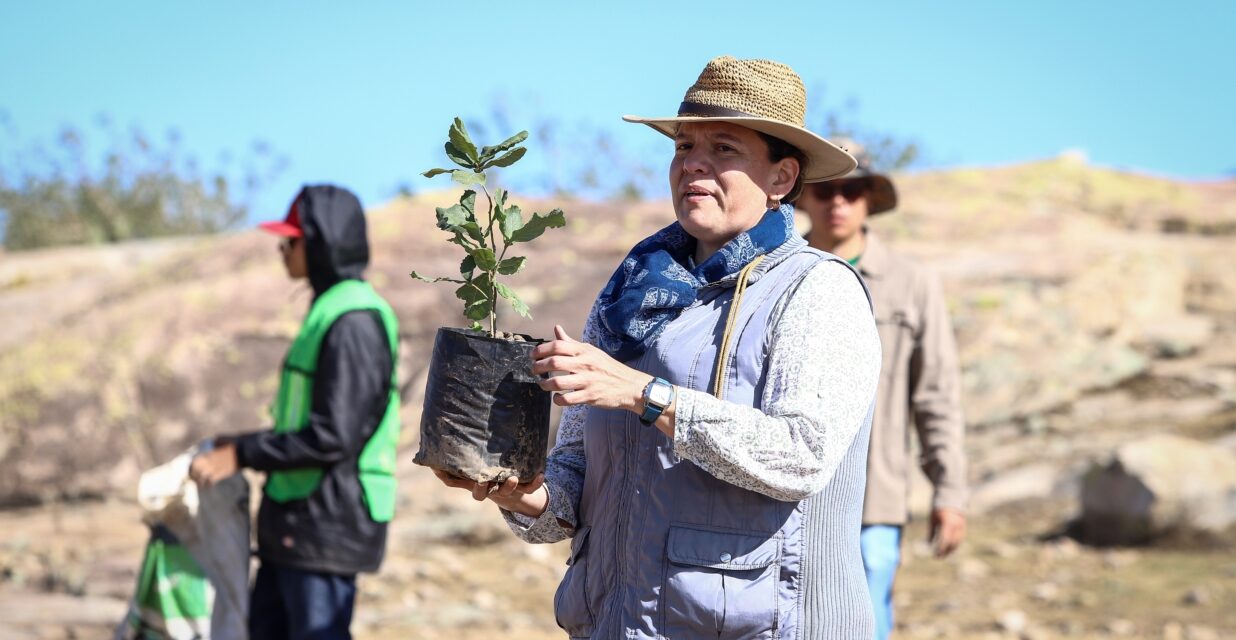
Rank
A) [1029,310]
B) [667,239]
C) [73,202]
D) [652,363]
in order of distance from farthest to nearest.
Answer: [73,202]
[1029,310]
[667,239]
[652,363]

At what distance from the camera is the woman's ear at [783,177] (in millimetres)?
2832

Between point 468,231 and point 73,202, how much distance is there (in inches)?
719

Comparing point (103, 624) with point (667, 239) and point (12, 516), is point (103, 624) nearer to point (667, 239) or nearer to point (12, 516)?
point (12, 516)

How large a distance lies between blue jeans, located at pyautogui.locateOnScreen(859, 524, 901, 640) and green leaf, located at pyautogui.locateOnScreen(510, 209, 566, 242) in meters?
2.08

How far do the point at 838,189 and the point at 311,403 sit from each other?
74.5 inches

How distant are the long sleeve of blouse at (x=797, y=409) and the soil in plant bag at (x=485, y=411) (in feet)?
1.11

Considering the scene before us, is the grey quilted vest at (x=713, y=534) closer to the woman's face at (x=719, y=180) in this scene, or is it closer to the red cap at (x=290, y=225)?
the woman's face at (x=719, y=180)

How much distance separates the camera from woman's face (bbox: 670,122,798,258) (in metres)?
2.73

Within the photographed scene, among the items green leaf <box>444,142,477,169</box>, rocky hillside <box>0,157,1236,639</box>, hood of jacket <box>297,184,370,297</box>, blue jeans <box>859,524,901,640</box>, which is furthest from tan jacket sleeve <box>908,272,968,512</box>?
green leaf <box>444,142,477,169</box>

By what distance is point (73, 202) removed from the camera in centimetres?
1941

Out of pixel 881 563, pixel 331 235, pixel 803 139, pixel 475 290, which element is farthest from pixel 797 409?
pixel 331 235

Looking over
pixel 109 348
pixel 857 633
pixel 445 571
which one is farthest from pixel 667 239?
pixel 109 348

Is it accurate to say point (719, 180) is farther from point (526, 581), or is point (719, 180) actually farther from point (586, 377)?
point (526, 581)

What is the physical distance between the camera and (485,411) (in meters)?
2.59
